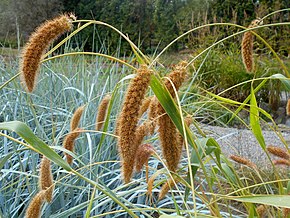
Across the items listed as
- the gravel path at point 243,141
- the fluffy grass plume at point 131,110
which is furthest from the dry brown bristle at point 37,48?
the gravel path at point 243,141

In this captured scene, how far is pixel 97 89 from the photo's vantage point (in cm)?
326

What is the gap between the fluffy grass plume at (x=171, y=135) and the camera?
2.83ft

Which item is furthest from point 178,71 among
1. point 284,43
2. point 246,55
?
point 284,43

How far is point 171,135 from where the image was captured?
871 millimetres

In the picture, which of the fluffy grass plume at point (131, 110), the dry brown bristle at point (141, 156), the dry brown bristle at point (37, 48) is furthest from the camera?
the dry brown bristle at point (141, 156)

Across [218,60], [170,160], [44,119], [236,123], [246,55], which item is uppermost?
[246,55]

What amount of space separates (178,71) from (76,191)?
4.78 ft

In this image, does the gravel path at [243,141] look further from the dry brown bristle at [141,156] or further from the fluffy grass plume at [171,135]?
the fluffy grass plume at [171,135]

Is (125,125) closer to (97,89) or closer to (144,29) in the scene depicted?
(97,89)

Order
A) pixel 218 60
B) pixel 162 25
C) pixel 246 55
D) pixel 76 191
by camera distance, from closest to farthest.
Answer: pixel 246 55 < pixel 76 191 < pixel 218 60 < pixel 162 25

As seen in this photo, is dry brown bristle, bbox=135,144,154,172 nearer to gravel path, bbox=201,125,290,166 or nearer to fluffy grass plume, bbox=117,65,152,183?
fluffy grass plume, bbox=117,65,152,183

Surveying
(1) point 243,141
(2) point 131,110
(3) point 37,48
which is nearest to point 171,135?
(2) point 131,110

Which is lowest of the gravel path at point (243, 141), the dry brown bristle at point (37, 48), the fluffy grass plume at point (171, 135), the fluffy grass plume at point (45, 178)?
the gravel path at point (243, 141)

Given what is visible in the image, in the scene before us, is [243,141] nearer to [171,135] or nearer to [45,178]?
[45,178]
